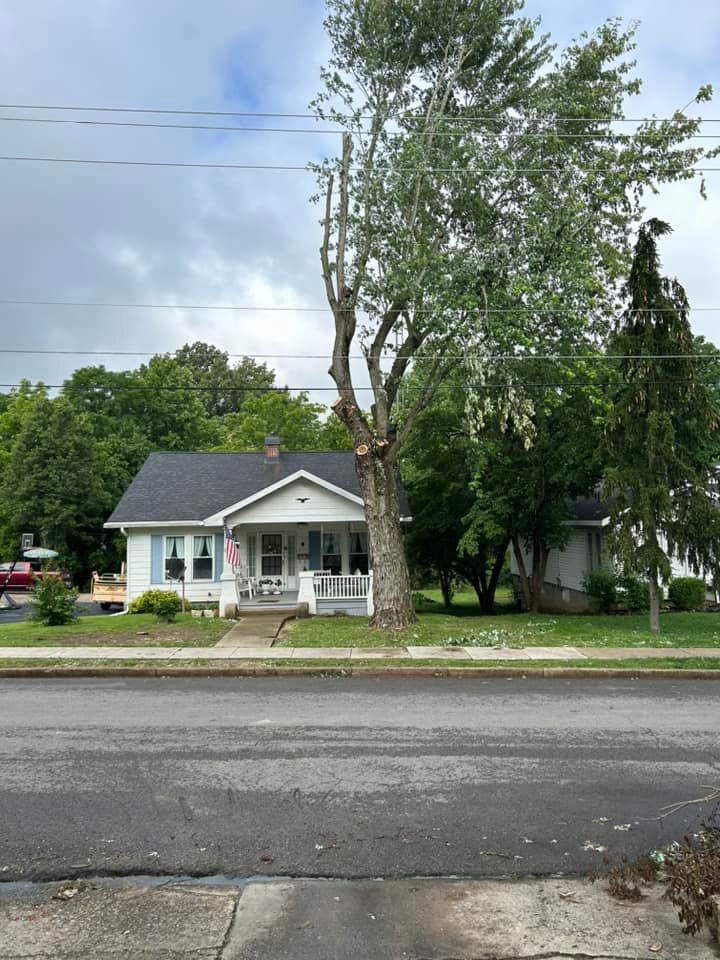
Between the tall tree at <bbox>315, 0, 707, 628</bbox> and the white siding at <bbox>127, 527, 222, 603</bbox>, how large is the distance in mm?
9010

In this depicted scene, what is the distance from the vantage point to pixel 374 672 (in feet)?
43.0

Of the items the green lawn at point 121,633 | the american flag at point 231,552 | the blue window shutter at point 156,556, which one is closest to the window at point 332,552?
the american flag at point 231,552

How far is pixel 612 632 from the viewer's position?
18.1 m

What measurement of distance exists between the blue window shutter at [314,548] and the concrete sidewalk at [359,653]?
10814mm

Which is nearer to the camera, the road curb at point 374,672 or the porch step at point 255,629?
the road curb at point 374,672

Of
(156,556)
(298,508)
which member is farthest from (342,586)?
(156,556)

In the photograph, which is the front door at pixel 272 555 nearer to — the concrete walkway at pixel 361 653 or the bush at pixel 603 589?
the bush at pixel 603 589

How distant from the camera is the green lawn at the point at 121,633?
16.0 m

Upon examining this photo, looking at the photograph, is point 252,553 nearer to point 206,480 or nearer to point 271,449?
point 206,480

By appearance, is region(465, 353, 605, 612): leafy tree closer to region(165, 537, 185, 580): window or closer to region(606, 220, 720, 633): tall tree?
region(606, 220, 720, 633): tall tree

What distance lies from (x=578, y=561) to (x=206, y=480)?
557 inches

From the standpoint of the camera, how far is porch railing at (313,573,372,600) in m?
23.5

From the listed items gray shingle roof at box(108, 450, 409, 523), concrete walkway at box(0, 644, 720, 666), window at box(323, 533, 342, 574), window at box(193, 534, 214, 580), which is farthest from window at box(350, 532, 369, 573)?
concrete walkway at box(0, 644, 720, 666)

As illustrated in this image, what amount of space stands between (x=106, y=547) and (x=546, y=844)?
45.5 meters
